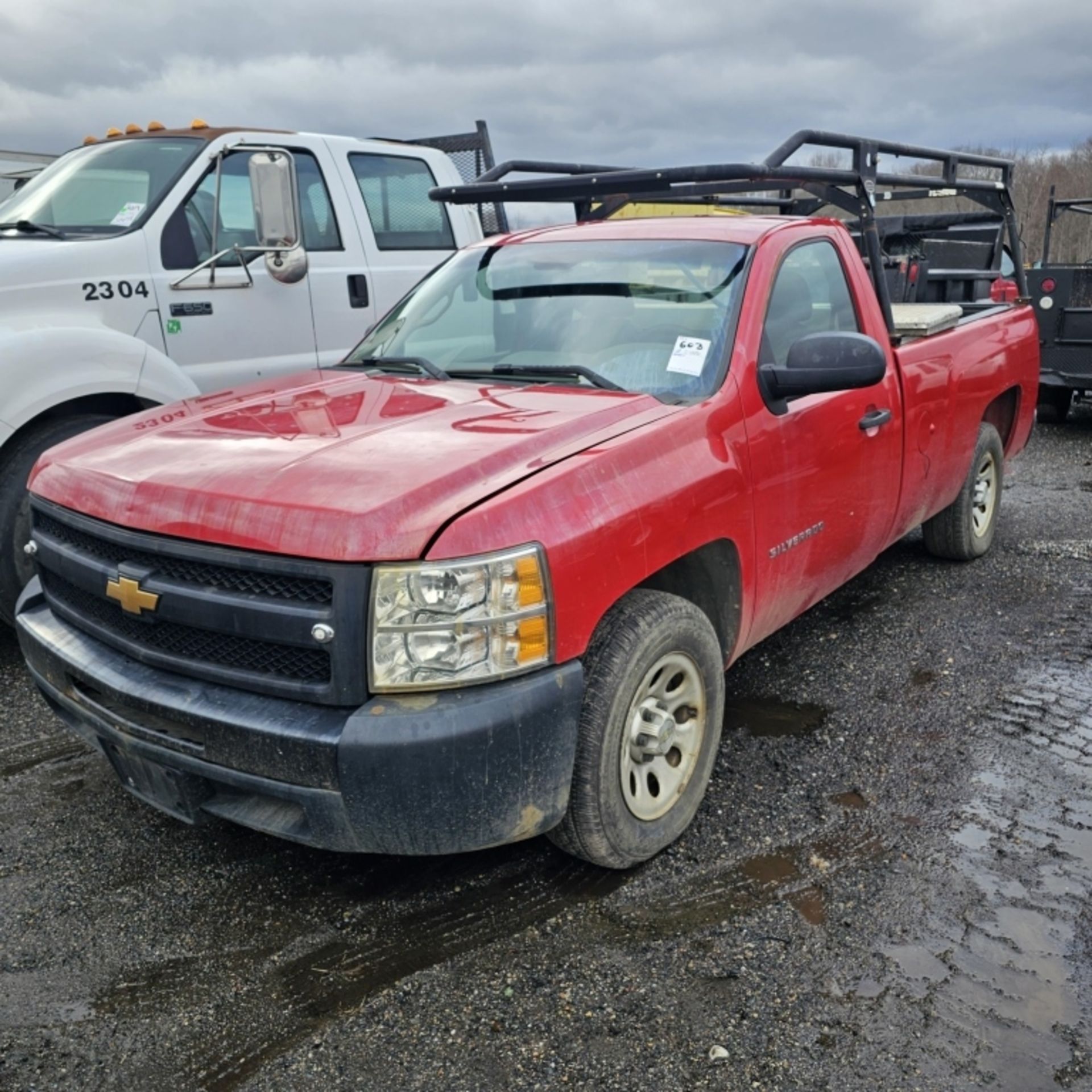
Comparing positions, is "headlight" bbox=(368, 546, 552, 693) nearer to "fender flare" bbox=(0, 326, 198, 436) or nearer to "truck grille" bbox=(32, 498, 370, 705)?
"truck grille" bbox=(32, 498, 370, 705)

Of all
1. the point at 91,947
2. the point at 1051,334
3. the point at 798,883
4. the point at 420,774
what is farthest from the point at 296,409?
the point at 1051,334

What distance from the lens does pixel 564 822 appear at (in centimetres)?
276

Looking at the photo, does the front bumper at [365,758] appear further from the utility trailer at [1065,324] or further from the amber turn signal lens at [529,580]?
the utility trailer at [1065,324]

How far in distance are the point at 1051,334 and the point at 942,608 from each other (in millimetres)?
5781

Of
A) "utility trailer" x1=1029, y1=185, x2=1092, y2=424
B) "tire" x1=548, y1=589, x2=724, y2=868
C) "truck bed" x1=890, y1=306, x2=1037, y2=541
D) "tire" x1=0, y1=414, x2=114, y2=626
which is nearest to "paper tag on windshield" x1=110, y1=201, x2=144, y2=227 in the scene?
"tire" x1=0, y1=414, x2=114, y2=626

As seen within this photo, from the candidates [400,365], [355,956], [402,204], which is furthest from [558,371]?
[402,204]

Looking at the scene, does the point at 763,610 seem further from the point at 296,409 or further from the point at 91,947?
the point at 91,947

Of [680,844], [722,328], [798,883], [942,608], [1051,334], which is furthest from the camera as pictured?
[1051,334]

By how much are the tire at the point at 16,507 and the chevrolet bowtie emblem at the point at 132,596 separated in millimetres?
1903

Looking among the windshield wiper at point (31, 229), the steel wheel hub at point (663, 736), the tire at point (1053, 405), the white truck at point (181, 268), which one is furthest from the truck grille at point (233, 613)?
the tire at point (1053, 405)

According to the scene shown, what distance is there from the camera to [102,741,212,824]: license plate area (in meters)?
2.63

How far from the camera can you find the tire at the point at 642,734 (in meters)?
2.66

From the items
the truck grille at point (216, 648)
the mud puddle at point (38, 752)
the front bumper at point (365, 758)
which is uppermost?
the truck grille at point (216, 648)

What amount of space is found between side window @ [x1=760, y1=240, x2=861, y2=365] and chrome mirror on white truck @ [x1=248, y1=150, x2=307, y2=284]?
2.48m
